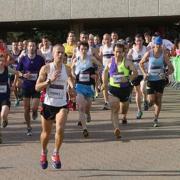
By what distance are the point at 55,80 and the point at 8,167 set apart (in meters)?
1.43

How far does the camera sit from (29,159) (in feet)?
27.7

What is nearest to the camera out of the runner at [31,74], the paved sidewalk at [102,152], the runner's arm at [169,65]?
the paved sidewalk at [102,152]

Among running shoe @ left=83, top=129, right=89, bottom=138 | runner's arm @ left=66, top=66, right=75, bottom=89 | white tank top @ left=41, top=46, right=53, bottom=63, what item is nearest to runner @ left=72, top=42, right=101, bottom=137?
running shoe @ left=83, top=129, right=89, bottom=138

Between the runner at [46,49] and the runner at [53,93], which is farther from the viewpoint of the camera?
the runner at [46,49]

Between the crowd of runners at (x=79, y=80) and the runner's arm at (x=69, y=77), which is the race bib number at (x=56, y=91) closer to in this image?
the crowd of runners at (x=79, y=80)

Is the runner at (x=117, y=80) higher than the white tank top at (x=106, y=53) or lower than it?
lower

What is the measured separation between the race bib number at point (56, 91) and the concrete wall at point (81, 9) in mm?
20368

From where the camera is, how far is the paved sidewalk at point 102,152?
7.44 m

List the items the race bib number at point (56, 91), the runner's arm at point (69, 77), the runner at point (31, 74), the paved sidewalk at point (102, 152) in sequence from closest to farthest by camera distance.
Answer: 1. the paved sidewalk at point (102, 152)
2. the race bib number at point (56, 91)
3. the runner's arm at point (69, 77)
4. the runner at point (31, 74)

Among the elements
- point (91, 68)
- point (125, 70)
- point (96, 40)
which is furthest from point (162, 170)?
point (96, 40)

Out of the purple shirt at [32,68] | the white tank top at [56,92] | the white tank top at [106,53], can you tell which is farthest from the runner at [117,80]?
the white tank top at [106,53]

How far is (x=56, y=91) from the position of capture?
7.78 metres

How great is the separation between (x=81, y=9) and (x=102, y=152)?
20.6m

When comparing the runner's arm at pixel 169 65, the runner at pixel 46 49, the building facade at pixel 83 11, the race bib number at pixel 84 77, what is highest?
the building facade at pixel 83 11
